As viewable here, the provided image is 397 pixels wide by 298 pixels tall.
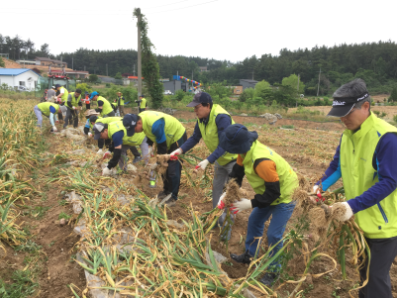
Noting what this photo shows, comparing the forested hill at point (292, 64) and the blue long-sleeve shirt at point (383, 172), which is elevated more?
the forested hill at point (292, 64)

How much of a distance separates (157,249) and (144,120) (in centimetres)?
186

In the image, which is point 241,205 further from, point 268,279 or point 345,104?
point 345,104

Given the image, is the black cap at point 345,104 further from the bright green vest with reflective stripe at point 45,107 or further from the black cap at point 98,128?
the bright green vest with reflective stripe at point 45,107

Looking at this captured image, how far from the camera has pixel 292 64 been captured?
5712 cm

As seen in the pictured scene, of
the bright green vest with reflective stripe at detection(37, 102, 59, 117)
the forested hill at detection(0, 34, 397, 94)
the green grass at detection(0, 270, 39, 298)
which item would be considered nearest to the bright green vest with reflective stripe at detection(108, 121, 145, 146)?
the green grass at detection(0, 270, 39, 298)

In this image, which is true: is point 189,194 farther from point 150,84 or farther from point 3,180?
point 150,84

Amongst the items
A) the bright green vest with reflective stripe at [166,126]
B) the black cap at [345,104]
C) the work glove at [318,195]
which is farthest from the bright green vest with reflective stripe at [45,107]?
the black cap at [345,104]

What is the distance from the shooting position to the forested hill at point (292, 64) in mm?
52209

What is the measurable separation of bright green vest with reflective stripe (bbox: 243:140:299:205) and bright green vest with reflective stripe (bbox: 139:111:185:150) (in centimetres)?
179

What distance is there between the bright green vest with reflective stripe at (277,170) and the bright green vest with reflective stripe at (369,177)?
25.0 inches

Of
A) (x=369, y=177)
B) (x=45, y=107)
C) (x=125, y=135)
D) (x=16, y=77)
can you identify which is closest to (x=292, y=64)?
(x=16, y=77)

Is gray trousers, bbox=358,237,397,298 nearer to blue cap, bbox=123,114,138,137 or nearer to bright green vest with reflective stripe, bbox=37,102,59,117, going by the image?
blue cap, bbox=123,114,138,137

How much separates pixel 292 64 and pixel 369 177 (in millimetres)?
61171

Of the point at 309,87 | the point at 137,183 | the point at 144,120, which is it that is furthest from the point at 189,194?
the point at 309,87
